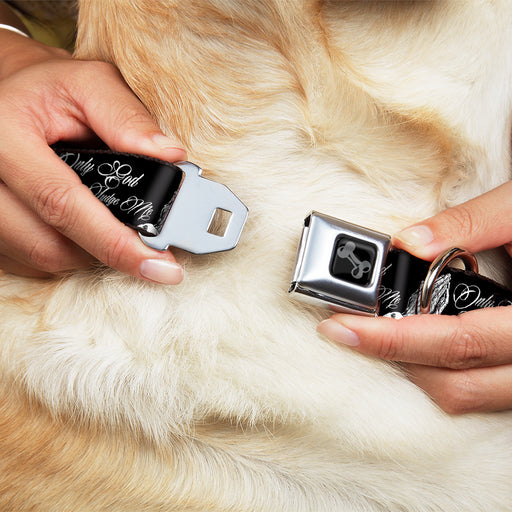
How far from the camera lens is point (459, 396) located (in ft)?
2.22

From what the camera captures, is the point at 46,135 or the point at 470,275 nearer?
the point at 470,275

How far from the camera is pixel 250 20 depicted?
678mm

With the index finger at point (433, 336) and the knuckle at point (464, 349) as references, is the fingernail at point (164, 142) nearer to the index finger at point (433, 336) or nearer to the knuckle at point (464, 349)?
the index finger at point (433, 336)

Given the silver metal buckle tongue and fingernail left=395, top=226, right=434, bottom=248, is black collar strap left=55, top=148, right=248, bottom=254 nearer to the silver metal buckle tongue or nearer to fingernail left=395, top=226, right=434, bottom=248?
the silver metal buckle tongue

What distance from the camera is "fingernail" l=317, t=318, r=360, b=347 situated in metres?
0.64

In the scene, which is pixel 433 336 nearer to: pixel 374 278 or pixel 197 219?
pixel 374 278

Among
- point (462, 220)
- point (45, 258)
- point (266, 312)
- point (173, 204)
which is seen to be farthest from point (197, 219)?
point (462, 220)

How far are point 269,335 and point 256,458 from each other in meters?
0.17

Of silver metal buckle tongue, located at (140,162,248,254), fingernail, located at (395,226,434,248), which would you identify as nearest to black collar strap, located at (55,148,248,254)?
silver metal buckle tongue, located at (140,162,248,254)

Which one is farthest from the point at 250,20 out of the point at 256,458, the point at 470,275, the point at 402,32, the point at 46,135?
the point at 256,458

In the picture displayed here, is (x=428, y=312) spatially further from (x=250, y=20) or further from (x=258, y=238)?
(x=250, y=20)

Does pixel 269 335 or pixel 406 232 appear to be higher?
pixel 406 232

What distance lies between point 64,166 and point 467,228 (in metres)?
0.59

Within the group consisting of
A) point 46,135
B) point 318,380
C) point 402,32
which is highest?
point 402,32
